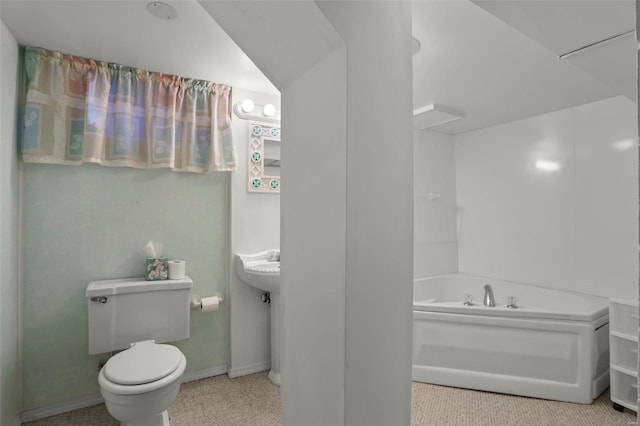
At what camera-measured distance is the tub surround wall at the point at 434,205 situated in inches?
147

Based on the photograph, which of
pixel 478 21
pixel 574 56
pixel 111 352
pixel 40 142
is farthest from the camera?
pixel 111 352

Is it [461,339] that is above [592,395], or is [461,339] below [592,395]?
above

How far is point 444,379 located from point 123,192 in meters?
2.73

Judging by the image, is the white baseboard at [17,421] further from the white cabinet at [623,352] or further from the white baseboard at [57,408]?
the white cabinet at [623,352]

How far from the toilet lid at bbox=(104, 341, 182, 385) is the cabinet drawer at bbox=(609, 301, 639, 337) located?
2764 millimetres

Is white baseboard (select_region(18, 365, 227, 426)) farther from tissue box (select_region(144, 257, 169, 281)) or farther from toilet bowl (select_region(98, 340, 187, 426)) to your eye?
tissue box (select_region(144, 257, 169, 281))

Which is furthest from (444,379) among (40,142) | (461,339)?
(40,142)

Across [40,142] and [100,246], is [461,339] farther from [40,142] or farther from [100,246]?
[40,142]

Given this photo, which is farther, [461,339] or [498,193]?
[498,193]

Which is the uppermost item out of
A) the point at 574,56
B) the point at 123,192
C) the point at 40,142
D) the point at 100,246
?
the point at 574,56

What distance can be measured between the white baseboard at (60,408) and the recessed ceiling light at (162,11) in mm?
2373

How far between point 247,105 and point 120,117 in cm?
89

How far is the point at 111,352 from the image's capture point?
7.48 feet

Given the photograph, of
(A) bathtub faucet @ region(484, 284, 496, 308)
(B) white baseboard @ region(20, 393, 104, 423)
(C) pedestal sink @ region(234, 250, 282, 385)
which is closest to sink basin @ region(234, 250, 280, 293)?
(C) pedestal sink @ region(234, 250, 282, 385)
